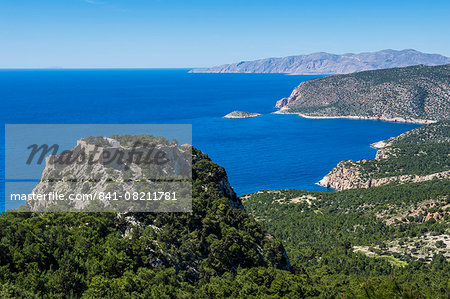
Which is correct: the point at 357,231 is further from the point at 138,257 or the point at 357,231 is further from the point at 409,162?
the point at 409,162

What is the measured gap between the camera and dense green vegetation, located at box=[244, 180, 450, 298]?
44344 mm

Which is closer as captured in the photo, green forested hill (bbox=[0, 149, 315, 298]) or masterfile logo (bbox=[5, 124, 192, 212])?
green forested hill (bbox=[0, 149, 315, 298])

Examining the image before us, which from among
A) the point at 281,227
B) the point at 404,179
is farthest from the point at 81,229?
the point at 404,179

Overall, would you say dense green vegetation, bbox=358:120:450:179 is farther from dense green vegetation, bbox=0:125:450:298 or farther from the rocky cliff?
dense green vegetation, bbox=0:125:450:298

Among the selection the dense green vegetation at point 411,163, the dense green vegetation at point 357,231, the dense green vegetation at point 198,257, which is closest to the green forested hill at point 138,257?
the dense green vegetation at point 198,257

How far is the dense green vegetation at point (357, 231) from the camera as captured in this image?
44344 millimetres

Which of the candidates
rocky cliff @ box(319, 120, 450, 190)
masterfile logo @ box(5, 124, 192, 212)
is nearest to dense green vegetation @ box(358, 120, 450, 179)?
rocky cliff @ box(319, 120, 450, 190)

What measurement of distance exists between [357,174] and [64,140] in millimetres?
102870

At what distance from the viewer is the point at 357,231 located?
76.9 metres

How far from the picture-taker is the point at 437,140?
164125 millimetres

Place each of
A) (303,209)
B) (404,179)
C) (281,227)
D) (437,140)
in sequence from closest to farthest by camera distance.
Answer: (281,227) → (303,209) → (404,179) → (437,140)

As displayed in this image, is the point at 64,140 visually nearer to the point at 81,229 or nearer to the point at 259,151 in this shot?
the point at 259,151

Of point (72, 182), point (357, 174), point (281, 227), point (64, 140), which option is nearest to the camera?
point (72, 182)

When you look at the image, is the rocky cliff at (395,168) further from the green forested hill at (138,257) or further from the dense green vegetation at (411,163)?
the green forested hill at (138,257)
